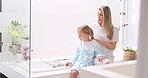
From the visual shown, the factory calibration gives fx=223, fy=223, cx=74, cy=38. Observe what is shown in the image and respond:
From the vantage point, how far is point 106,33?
2137 mm

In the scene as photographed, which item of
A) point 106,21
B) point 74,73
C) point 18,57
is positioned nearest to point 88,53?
point 74,73

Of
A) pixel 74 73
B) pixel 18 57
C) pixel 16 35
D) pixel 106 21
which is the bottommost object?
pixel 74 73

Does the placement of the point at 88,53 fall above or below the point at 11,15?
below

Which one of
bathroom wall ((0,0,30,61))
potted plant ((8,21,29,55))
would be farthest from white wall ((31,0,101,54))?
potted plant ((8,21,29,55))

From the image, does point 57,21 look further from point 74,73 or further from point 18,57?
point 74,73

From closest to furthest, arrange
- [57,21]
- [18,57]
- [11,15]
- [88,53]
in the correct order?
[88,53]
[18,57]
[11,15]
[57,21]

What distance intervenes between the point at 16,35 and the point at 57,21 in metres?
1.45

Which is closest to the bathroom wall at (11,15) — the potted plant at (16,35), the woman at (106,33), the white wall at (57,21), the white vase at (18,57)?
the potted plant at (16,35)

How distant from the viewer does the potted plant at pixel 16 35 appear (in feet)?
7.08

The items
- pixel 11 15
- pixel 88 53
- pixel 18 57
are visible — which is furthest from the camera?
pixel 11 15

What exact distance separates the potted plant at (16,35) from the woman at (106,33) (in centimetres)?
72

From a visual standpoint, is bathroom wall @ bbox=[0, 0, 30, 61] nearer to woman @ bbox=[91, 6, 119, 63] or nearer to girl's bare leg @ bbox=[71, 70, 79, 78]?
girl's bare leg @ bbox=[71, 70, 79, 78]

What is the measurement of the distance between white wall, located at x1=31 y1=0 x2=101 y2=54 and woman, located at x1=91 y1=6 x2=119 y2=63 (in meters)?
1.41

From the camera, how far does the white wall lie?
11.3 ft
